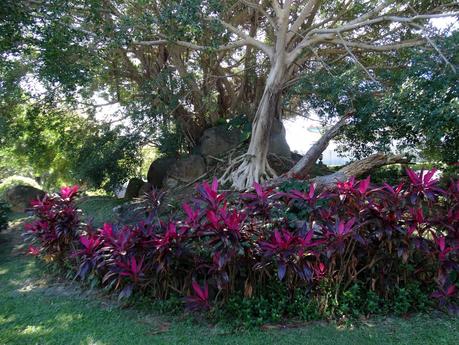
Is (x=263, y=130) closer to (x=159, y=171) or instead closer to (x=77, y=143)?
(x=159, y=171)

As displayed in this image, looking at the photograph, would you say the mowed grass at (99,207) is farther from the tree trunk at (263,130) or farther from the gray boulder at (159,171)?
the tree trunk at (263,130)

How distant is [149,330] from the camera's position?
3285mm

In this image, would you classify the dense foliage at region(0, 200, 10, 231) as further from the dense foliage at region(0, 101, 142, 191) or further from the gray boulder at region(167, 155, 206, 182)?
the gray boulder at region(167, 155, 206, 182)

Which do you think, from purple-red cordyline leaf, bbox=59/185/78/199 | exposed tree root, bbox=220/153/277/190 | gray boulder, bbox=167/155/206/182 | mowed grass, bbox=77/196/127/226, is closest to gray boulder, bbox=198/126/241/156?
gray boulder, bbox=167/155/206/182

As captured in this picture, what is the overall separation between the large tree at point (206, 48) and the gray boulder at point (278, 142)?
834mm

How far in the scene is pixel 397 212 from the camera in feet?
11.3

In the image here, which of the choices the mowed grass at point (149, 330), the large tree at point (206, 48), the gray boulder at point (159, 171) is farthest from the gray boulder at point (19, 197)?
the mowed grass at point (149, 330)

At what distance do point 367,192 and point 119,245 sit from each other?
2.42m

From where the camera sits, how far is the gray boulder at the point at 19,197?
10.0 m

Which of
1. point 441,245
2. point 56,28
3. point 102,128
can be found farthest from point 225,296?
point 102,128

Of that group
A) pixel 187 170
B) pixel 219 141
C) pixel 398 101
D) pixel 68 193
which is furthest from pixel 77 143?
pixel 398 101

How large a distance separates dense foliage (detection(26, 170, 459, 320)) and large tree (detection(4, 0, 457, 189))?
11.8 feet

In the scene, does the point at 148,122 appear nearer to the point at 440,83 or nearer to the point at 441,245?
the point at 440,83

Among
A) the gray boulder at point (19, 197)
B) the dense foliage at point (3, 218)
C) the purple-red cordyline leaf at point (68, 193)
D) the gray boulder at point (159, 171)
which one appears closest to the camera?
the purple-red cordyline leaf at point (68, 193)
